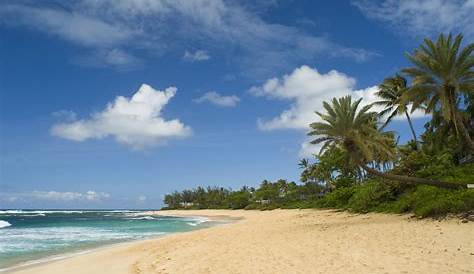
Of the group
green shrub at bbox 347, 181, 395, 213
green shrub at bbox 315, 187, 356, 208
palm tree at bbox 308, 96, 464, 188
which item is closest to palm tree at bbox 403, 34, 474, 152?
palm tree at bbox 308, 96, 464, 188

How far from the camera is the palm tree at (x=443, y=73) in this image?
2330cm

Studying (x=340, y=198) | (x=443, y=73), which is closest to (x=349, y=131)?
(x=443, y=73)

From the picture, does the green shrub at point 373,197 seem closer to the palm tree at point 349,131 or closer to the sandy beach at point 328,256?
the palm tree at point 349,131

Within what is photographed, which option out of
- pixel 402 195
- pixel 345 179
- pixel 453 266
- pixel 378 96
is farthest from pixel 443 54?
pixel 345 179

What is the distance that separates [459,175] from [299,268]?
19.9m

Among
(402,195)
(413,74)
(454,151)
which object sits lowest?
(402,195)

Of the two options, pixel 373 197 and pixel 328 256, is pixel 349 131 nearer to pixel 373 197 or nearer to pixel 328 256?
pixel 373 197

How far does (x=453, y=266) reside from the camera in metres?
11.0

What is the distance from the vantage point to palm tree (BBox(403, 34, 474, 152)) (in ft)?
76.4

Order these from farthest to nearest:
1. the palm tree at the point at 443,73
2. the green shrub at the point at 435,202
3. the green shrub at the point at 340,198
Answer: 1. the green shrub at the point at 340,198
2. the palm tree at the point at 443,73
3. the green shrub at the point at 435,202

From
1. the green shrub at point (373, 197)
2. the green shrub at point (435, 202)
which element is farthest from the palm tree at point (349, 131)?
the green shrub at point (373, 197)

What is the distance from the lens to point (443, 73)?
23.7 metres

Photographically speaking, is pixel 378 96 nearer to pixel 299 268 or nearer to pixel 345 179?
pixel 345 179

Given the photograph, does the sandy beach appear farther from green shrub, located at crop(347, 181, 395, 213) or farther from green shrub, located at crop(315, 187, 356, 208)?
green shrub, located at crop(315, 187, 356, 208)
